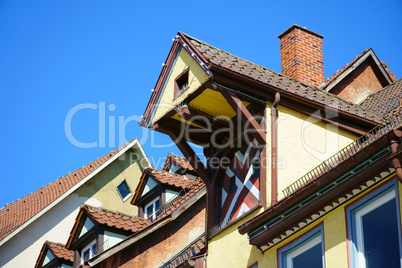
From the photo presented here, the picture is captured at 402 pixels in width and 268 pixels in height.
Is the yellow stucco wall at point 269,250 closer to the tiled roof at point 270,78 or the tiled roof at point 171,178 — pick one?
the tiled roof at point 270,78

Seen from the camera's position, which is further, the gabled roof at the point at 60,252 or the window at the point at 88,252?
the gabled roof at the point at 60,252

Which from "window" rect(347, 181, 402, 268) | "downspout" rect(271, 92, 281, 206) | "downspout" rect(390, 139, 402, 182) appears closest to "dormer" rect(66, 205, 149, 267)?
"downspout" rect(271, 92, 281, 206)

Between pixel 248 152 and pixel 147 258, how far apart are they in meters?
6.28

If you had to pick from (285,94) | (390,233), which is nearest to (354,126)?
(285,94)

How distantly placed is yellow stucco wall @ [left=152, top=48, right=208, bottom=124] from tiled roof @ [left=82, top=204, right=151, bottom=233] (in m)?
6.05

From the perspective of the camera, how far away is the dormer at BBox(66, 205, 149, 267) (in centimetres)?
2445

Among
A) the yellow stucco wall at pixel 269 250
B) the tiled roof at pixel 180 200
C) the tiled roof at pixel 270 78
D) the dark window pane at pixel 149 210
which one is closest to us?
Result: the yellow stucco wall at pixel 269 250

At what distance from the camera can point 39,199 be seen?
3350 centimetres

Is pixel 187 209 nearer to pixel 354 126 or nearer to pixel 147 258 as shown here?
pixel 147 258

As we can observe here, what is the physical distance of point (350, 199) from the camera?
528 inches

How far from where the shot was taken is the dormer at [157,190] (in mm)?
24688

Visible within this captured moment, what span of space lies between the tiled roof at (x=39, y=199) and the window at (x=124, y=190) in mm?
1145

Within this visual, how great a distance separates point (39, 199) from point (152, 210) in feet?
30.3

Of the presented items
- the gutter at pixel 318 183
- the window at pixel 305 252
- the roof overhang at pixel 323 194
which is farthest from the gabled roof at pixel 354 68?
the window at pixel 305 252
